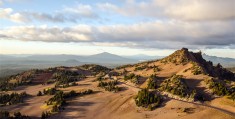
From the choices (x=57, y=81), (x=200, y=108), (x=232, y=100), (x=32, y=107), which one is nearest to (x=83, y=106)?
(x=32, y=107)

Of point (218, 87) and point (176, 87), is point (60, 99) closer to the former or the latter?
point (176, 87)

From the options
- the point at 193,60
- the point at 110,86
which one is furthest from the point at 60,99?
the point at 193,60

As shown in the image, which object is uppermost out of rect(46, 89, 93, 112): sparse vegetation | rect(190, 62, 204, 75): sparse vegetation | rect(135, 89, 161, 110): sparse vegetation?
rect(190, 62, 204, 75): sparse vegetation

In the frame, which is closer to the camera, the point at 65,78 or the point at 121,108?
the point at 121,108

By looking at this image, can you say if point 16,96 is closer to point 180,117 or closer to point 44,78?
point 44,78

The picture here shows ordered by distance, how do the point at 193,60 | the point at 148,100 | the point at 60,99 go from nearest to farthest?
the point at 148,100
the point at 60,99
the point at 193,60

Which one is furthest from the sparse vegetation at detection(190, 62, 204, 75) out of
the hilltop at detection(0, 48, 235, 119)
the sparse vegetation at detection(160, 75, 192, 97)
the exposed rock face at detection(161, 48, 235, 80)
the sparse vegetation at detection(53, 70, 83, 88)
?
the sparse vegetation at detection(53, 70, 83, 88)

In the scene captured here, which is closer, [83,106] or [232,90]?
[232,90]

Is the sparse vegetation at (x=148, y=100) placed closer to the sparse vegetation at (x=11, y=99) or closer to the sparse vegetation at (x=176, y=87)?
the sparse vegetation at (x=176, y=87)

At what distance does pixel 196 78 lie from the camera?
281 ft

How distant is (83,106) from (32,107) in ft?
44.8

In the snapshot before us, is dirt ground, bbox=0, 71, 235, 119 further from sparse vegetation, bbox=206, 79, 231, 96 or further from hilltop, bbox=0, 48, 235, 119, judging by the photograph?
sparse vegetation, bbox=206, 79, 231, 96

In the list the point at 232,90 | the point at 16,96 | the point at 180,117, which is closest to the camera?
the point at 180,117

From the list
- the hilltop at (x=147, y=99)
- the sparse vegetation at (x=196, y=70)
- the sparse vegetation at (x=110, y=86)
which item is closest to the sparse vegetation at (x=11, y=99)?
the hilltop at (x=147, y=99)
